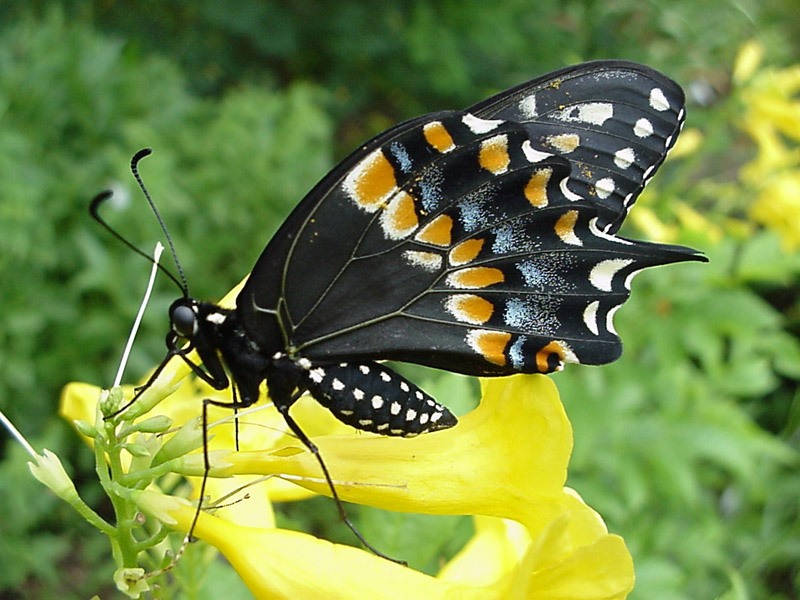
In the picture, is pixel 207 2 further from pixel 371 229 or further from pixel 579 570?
pixel 579 570

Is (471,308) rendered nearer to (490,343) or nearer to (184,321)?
(490,343)

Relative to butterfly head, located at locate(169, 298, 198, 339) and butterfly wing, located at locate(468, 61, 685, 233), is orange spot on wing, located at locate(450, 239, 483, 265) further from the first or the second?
butterfly head, located at locate(169, 298, 198, 339)

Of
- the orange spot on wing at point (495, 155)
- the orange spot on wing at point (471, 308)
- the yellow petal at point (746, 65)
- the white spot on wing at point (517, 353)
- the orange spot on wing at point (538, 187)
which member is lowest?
the white spot on wing at point (517, 353)

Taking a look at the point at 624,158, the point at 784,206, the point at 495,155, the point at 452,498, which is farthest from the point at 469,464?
the point at 784,206

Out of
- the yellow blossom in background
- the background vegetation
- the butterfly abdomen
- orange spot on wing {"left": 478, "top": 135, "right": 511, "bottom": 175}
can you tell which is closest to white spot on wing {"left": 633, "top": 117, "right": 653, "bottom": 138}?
orange spot on wing {"left": 478, "top": 135, "right": 511, "bottom": 175}

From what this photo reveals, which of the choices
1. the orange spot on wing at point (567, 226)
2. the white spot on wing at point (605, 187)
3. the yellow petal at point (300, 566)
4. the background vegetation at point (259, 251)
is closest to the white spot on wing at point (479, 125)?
the orange spot on wing at point (567, 226)

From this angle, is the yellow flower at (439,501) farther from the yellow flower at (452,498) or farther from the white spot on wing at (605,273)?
→ the white spot on wing at (605,273)

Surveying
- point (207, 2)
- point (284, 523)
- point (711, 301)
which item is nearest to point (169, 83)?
point (207, 2)
